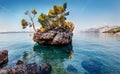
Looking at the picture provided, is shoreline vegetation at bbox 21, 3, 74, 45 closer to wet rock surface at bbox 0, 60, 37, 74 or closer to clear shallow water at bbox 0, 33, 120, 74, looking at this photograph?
clear shallow water at bbox 0, 33, 120, 74

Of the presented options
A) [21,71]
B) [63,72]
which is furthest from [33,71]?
[63,72]

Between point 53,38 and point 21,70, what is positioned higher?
point 53,38

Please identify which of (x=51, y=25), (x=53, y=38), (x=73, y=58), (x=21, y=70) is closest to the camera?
(x=21, y=70)

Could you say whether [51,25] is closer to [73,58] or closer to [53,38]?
[53,38]

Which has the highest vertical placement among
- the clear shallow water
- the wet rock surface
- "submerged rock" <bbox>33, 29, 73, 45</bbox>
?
"submerged rock" <bbox>33, 29, 73, 45</bbox>

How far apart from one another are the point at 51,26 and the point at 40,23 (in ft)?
18.8

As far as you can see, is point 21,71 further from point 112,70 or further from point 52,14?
point 52,14

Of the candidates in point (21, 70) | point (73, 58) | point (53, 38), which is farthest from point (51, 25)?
point (21, 70)

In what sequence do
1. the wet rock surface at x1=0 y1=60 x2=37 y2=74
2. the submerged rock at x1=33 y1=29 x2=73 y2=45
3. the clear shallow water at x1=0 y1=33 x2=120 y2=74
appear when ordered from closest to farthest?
the wet rock surface at x1=0 y1=60 x2=37 y2=74 < the clear shallow water at x1=0 y1=33 x2=120 y2=74 < the submerged rock at x1=33 y1=29 x2=73 y2=45

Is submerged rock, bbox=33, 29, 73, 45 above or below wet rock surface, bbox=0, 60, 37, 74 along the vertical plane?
above

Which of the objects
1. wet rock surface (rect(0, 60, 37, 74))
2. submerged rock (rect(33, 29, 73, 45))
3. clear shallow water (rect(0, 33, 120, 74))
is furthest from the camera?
submerged rock (rect(33, 29, 73, 45))

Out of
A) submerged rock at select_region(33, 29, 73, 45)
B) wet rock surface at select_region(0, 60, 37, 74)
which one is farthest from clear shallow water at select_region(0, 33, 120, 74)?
wet rock surface at select_region(0, 60, 37, 74)

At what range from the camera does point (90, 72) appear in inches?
917

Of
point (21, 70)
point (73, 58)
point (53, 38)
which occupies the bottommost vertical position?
point (73, 58)
